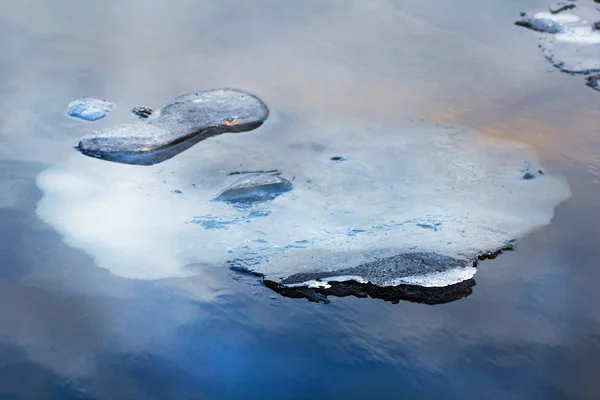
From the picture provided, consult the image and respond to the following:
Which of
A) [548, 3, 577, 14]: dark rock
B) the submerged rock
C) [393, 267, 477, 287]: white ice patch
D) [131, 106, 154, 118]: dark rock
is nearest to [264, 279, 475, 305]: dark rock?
[393, 267, 477, 287]: white ice patch

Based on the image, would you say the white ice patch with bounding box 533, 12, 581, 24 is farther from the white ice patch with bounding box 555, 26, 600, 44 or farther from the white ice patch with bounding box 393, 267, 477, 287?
the white ice patch with bounding box 393, 267, 477, 287

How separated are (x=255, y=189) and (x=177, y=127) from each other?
2.07 ft

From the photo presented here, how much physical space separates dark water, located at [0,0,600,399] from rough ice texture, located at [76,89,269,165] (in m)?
0.15

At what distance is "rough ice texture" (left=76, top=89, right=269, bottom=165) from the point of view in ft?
10.5

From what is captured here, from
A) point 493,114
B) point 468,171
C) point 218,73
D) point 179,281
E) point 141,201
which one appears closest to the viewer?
point 179,281

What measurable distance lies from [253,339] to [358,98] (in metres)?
1.74

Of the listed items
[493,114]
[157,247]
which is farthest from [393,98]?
[157,247]

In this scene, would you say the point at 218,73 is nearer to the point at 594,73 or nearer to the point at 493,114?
the point at 493,114

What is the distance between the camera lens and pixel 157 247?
2.66m

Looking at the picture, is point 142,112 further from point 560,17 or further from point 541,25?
point 560,17

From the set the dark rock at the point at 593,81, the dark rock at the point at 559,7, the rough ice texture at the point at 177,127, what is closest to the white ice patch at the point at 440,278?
the rough ice texture at the point at 177,127

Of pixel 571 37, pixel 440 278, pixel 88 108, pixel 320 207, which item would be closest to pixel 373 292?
pixel 440 278

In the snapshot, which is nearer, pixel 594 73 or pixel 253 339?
pixel 253 339

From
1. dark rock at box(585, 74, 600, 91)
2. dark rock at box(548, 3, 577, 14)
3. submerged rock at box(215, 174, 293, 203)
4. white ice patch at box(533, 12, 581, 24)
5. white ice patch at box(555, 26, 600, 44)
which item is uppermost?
dark rock at box(548, 3, 577, 14)
